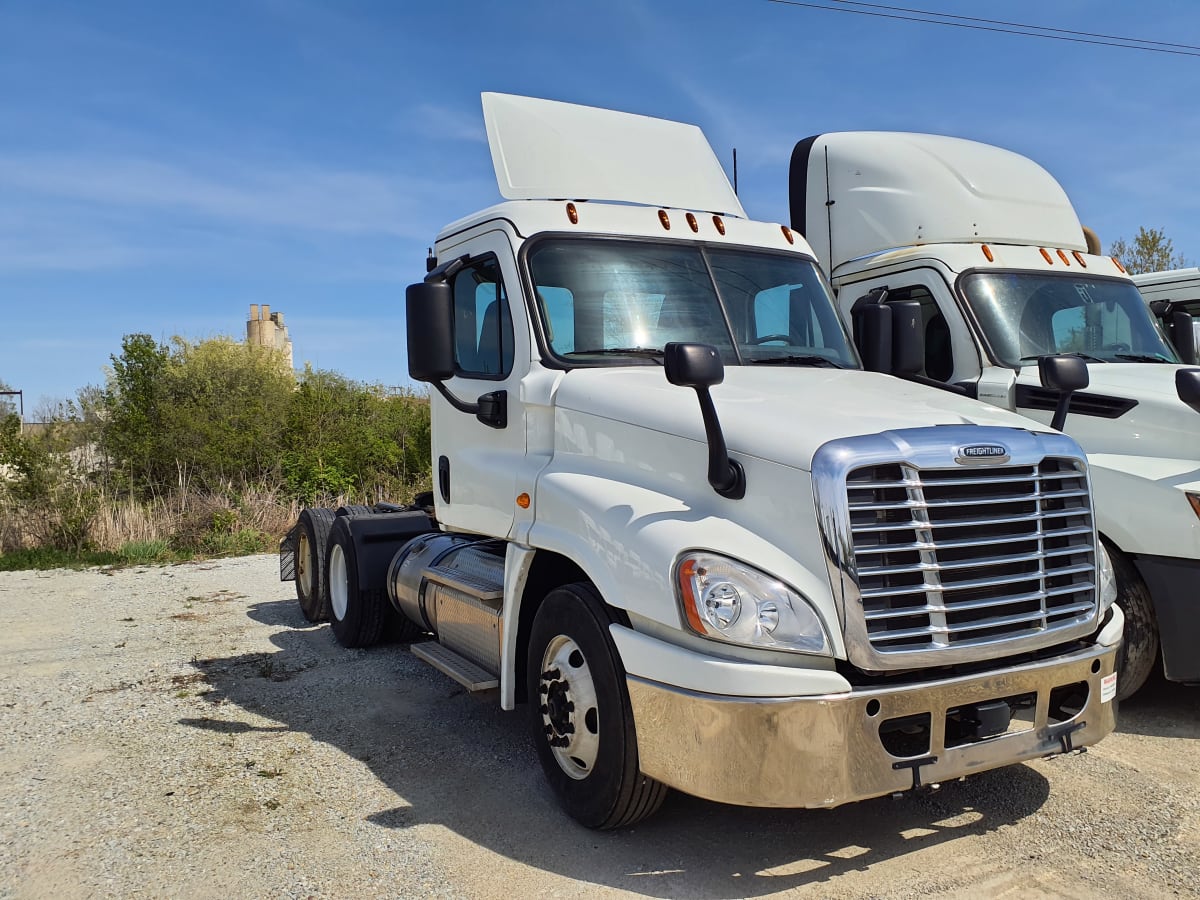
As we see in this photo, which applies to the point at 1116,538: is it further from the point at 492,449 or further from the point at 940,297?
the point at 492,449

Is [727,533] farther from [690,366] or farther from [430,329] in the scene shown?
[430,329]

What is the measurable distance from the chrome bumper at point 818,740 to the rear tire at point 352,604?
4.06 m

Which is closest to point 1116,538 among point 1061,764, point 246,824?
point 1061,764

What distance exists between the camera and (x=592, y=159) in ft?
18.2

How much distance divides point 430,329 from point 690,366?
163cm

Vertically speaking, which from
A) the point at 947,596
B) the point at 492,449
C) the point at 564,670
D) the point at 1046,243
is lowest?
the point at 564,670

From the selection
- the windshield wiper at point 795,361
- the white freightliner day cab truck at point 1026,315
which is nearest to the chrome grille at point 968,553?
the windshield wiper at point 795,361

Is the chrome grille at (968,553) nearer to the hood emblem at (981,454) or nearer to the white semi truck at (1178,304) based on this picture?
the hood emblem at (981,454)

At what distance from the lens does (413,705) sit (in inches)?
236

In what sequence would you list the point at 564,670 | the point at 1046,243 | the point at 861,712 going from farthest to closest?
1. the point at 1046,243
2. the point at 564,670
3. the point at 861,712

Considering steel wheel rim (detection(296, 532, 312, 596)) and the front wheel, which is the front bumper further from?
steel wheel rim (detection(296, 532, 312, 596))

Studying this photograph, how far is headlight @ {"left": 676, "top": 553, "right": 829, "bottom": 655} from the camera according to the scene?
3352 mm

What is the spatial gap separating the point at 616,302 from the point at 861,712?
2367 mm

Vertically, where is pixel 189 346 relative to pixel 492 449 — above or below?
above
